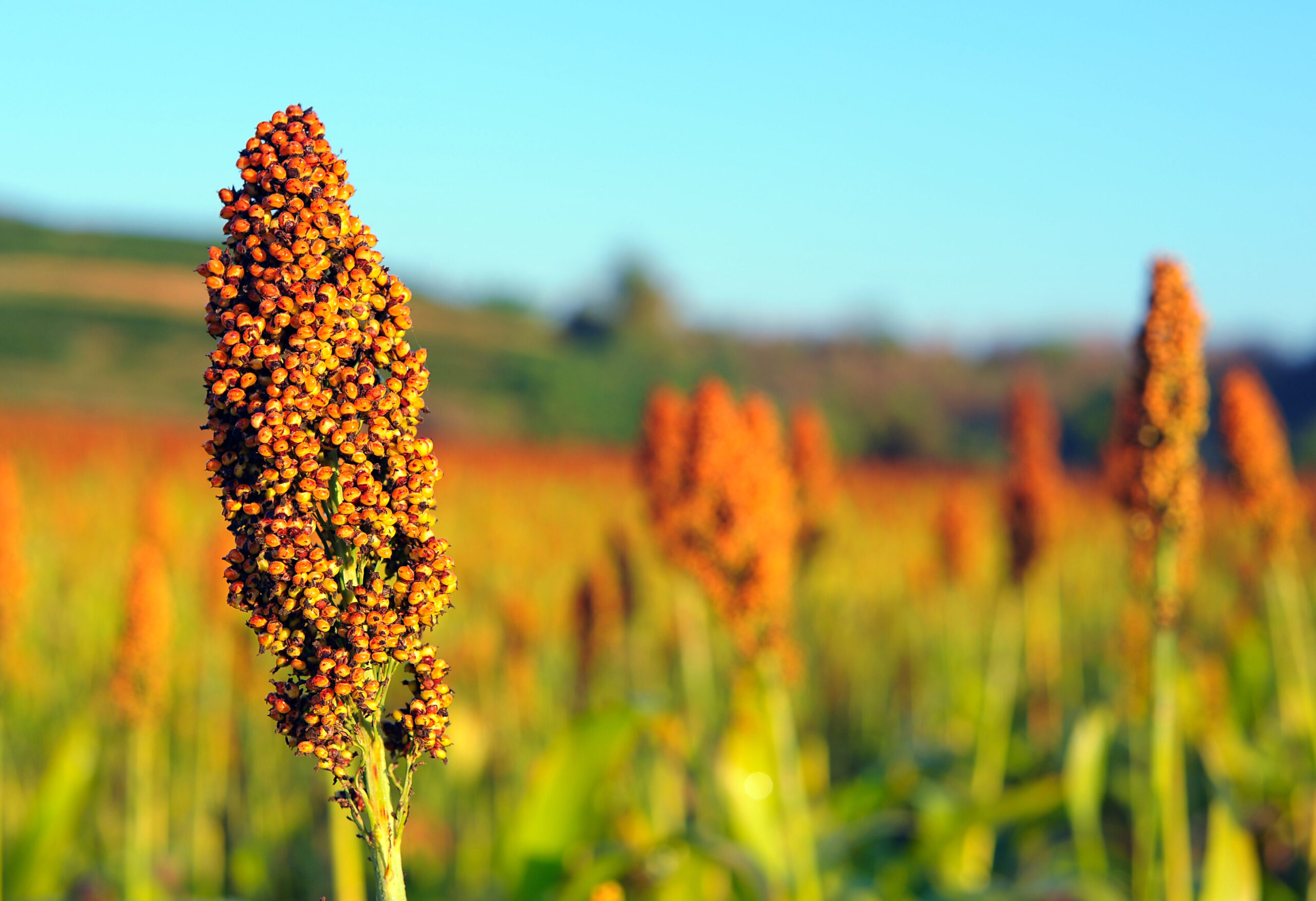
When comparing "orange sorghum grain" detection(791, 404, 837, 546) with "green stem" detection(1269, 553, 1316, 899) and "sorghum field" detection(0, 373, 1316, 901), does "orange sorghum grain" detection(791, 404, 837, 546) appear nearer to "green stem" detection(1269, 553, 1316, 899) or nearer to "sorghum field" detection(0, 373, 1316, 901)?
"sorghum field" detection(0, 373, 1316, 901)

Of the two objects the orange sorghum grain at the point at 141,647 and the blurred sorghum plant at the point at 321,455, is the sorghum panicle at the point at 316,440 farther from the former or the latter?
the orange sorghum grain at the point at 141,647

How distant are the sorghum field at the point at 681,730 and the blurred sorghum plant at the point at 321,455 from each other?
851 millimetres

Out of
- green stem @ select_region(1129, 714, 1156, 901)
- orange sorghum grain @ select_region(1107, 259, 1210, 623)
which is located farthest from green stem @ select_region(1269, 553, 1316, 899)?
orange sorghum grain @ select_region(1107, 259, 1210, 623)

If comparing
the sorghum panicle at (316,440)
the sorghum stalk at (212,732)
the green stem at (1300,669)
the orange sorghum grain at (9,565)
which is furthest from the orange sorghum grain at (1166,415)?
the orange sorghum grain at (9,565)

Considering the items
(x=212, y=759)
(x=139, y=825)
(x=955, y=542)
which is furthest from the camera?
(x=955, y=542)

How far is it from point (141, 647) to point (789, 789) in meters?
2.62

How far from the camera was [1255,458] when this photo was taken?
5223 millimetres

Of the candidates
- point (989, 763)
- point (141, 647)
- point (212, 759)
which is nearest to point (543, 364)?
point (212, 759)

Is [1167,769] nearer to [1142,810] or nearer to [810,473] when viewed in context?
[1142,810]

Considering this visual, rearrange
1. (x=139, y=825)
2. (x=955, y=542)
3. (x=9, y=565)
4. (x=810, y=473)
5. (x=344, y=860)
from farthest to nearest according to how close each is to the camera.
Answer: (x=955, y=542)
(x=810, y=473)
(x=9, y=565)
(x=139, y=825)
(x=344, y=860)

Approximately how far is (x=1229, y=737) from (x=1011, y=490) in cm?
231

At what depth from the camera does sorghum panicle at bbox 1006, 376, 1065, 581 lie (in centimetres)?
636

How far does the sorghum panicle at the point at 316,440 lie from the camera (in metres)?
1.35

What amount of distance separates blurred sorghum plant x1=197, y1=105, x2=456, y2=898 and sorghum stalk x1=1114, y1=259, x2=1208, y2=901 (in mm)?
2852
